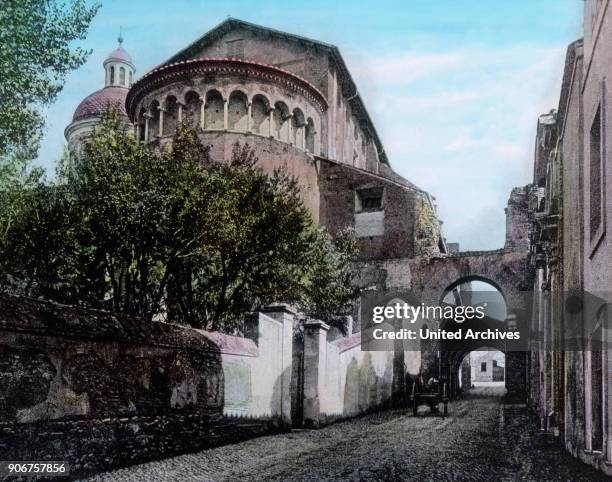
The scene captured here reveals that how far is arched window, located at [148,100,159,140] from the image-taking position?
92.3 ft

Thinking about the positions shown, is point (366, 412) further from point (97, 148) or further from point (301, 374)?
point (97, 148)

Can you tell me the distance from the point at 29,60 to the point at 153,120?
16567 millimetres

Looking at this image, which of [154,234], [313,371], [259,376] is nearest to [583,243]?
[259,376]

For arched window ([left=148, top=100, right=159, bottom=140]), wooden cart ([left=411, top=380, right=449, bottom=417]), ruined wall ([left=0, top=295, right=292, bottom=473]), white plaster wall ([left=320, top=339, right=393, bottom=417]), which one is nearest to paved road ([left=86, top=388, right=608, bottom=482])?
ruined wall ([left=0, top=295, right=292, bottom=473])

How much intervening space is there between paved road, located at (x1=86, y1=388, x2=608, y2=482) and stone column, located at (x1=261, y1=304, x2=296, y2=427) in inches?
19.8

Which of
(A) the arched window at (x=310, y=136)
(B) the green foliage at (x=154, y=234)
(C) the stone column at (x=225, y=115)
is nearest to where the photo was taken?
(B) the green foliage at (x=154, y=234)

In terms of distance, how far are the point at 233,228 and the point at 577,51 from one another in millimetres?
7330

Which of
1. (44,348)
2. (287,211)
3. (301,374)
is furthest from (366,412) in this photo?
(44,348)

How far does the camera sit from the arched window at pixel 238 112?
1081 inches

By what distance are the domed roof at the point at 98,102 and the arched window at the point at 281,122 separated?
52.5ft

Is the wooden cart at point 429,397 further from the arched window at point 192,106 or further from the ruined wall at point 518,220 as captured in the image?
the arched window at point 192,106

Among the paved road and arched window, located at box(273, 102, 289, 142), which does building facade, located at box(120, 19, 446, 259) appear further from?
the paved road

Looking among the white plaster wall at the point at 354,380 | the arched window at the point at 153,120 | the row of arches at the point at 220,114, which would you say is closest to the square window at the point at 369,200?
the row of arches at the point at 220,114

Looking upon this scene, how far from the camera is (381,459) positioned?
10.4 metres
